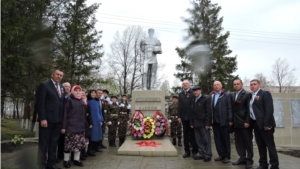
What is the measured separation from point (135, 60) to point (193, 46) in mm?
13994

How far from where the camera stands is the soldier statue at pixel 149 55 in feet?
30.8

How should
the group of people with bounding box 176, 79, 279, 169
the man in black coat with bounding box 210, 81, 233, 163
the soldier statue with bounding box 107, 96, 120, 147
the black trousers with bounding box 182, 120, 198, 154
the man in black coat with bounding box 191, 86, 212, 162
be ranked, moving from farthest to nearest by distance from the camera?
the soldier statue with bounding box 107, 96, 120, 147 < the black trousers with bounding box 182, 120, 198, 154 < the man in black coat with bounding box 191, 86, 212, 162 < the man in black coat with bounding box 210, 81, 233, 163 < the group of people with bounding box 176, 79, 279, 169

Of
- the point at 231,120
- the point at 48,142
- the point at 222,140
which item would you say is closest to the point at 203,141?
the point at 222,140

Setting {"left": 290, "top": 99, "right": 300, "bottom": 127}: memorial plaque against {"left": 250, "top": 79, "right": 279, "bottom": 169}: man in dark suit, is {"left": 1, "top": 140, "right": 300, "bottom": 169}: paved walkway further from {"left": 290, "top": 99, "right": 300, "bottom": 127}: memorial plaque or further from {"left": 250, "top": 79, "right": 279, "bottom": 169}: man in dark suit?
{"left": 290, "top": 99, "right": 300, "bottom": 127}: memorial plaque

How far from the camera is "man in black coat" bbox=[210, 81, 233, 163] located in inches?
197

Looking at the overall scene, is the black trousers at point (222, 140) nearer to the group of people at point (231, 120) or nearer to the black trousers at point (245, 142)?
the group of people at point (231, 120)

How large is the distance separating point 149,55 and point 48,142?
5.96 meters

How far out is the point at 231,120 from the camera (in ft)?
16.1

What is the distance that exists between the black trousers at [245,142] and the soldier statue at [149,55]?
5160 millimetres

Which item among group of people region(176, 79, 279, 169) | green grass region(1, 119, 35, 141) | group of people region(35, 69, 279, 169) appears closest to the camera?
group of people region(35, 69, 279, 169)

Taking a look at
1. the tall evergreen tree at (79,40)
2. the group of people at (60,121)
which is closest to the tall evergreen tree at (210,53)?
the tall evergreen tree at (79,40)

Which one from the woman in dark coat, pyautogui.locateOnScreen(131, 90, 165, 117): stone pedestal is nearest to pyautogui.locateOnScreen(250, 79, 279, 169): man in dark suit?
the woman in dark coat

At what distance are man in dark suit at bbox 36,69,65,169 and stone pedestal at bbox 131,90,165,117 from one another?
15.2ft

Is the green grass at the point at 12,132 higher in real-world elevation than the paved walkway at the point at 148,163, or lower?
lower
